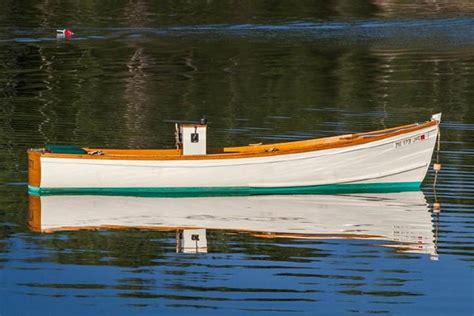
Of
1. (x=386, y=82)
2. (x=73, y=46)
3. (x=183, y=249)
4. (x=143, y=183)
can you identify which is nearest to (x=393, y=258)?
(x=183, y=249)

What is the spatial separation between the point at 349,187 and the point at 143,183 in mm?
5452

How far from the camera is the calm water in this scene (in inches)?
1039

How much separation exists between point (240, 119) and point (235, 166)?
14.0m

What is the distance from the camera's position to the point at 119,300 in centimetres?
2559

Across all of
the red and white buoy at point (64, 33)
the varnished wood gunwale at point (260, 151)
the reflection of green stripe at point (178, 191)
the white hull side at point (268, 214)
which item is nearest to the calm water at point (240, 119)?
the white hull side at point (268, 214)

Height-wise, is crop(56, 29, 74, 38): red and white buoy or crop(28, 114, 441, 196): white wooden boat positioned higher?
crop(56, 29, 74, 38): red and white buoy

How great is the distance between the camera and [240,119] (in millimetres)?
49406

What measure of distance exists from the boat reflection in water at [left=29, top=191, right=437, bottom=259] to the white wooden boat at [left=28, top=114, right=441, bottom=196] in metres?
0.34

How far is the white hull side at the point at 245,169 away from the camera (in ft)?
116

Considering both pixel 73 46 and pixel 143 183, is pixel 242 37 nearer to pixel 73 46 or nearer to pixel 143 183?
pixel 73 46

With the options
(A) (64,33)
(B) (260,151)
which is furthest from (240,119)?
(A) (64,33)

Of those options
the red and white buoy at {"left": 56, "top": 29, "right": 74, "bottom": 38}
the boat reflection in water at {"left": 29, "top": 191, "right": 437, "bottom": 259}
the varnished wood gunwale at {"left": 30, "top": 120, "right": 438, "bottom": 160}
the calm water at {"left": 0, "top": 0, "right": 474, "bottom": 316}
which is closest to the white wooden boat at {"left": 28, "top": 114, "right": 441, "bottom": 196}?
the varnished wood gunwale at {"left": 30, "top": 120, "right": 438, "bottom": 160}

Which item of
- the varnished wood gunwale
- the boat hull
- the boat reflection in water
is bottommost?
the boat reflection in water

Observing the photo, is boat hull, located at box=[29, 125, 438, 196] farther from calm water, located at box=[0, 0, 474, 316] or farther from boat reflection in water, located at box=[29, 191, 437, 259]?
calm water, located at box=[0, 0, 474, 316]
